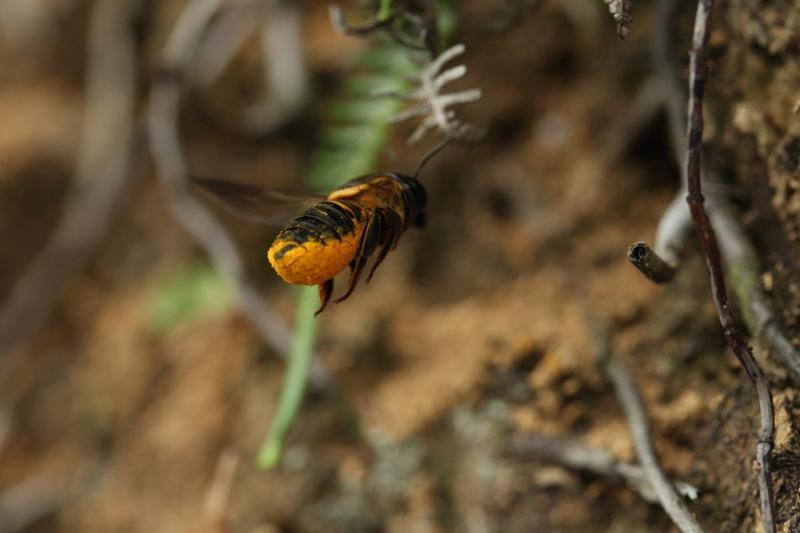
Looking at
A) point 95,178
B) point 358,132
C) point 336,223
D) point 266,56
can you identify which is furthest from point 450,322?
point 95,178

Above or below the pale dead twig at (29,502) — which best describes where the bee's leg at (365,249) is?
above

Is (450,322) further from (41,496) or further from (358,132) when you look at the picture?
(41,496)

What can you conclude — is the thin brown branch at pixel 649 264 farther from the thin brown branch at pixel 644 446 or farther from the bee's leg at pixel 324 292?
the bee's leg at pixel 324 292

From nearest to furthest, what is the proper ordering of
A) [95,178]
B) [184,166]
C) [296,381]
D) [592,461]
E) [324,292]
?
[324,292] → [592,461] → [296,381] → [184,166] → [95,178]

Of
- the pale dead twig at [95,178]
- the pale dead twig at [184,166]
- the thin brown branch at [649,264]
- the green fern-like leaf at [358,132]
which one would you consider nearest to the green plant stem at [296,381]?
the green fern-like leaf at [358,132]

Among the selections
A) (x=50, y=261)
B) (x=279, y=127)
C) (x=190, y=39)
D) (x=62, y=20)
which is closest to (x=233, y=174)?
(x=279, y=127)

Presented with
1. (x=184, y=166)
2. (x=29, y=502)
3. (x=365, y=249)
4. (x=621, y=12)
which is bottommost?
(x=29, y=502)

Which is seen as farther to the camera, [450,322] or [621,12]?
[450,322]
